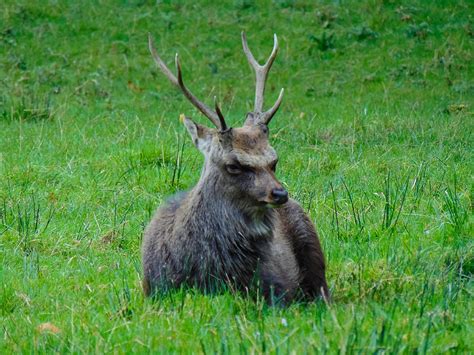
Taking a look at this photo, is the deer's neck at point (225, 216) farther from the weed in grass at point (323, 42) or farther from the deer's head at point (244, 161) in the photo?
the weed in grass at point (323, 42)

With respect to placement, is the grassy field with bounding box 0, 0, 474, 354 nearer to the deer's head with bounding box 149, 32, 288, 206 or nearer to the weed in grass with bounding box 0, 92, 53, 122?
the weed in grass with bounding box 0, 92, 53, 122

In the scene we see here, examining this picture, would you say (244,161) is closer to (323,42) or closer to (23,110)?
(23,110)

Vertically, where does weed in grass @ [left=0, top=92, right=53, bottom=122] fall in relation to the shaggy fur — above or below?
below

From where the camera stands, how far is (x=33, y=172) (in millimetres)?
9430

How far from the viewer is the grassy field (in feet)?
17.2

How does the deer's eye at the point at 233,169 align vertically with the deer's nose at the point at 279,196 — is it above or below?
above

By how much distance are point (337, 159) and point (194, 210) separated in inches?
150

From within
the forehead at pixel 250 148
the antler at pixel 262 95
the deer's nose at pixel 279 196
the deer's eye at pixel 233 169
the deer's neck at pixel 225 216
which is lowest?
the deer's neck at pixel 225 216

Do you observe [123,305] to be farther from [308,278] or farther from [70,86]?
[70,86]

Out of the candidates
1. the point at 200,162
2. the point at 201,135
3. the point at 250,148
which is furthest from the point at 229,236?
the point at 200,162

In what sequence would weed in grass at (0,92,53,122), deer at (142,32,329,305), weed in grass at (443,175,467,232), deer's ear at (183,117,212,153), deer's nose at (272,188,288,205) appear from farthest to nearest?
weed in grass at (0,92,53,122) → weed in grass at (443,175,467,232) → deer's ear at (183,117,212,153) → deer at (142,32,329,305) → deer's nose at (272,188,288,205)

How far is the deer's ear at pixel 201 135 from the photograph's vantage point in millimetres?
6691

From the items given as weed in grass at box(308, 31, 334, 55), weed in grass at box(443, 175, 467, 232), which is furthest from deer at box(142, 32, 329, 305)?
weed in grass at box(308, 31, 334, 55)

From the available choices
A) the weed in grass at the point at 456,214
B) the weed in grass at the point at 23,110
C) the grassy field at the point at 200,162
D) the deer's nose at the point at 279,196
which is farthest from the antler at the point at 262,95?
the weed in grass at the point at 23,110
